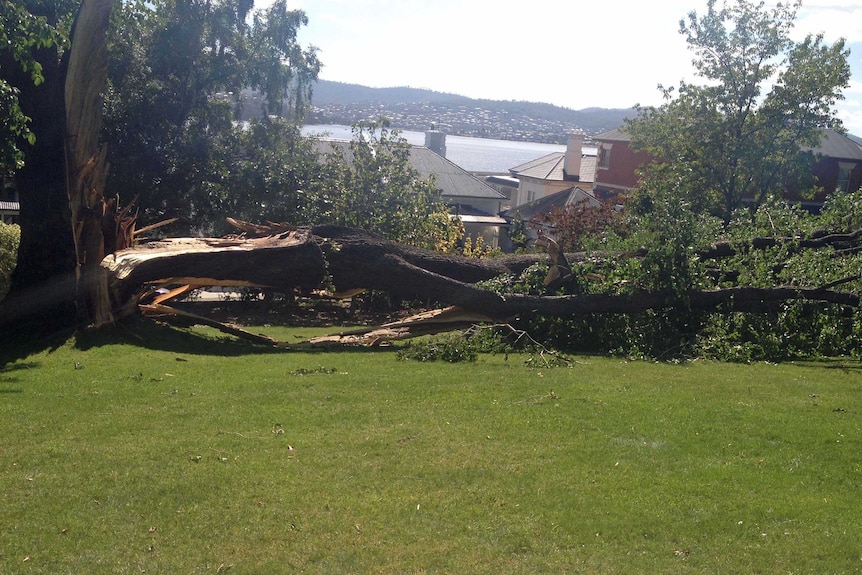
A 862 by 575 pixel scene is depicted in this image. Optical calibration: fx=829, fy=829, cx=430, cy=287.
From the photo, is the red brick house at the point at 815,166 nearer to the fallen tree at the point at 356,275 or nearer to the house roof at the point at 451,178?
the house roof at the point at 451,178

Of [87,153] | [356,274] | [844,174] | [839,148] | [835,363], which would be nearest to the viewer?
[835,363]

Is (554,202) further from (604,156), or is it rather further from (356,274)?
(356,274)

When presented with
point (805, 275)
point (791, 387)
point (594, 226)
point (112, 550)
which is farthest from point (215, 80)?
point (112, 550)

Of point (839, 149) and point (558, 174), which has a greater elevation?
point (839, 149)

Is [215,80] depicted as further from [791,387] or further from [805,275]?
[791,387]

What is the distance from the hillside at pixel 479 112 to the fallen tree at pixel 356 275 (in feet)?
253

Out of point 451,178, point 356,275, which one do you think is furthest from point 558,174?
point 356,275

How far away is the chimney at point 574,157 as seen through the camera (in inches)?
1939

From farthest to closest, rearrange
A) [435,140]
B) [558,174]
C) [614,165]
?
1. [435,140]
2. [558,174]
3. [614,165]

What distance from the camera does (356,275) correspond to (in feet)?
42.1

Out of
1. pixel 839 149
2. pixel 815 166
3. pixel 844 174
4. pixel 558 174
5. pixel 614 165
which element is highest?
pixel 839 149

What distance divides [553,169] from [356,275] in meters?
39.5

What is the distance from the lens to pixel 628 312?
1189 centimetres

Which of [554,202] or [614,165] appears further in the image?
[614,165]
